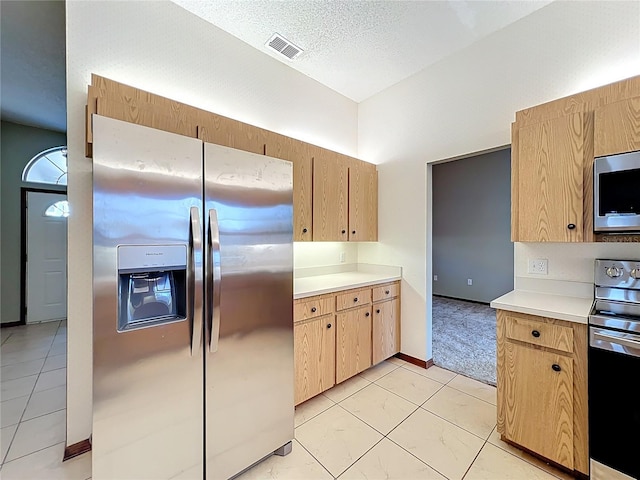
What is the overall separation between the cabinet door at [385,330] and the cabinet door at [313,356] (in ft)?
1.93

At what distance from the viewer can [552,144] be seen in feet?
5.84

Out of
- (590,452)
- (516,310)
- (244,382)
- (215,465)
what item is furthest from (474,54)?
(215,465)

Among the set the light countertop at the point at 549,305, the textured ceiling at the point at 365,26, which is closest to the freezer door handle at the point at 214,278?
the light countertop at the point at 549,305

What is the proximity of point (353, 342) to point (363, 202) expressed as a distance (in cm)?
151

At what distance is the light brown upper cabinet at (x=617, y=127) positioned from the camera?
4.93 feet

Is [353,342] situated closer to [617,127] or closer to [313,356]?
[313,356]

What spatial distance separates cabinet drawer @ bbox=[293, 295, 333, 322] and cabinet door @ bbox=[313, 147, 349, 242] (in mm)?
624

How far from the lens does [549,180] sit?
5.90ft

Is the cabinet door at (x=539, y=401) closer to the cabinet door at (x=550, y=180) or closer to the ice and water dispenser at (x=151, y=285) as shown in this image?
the cabinet door at (x=550, y=180)

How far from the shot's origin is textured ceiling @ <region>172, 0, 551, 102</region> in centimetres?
210

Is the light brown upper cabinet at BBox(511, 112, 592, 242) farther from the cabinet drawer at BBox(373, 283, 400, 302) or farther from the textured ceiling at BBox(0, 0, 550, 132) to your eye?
the cabinet drawer at BBox(373, 283, 400, 302)

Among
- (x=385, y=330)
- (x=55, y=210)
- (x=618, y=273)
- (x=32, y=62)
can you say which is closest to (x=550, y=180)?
(x=618, y=273)

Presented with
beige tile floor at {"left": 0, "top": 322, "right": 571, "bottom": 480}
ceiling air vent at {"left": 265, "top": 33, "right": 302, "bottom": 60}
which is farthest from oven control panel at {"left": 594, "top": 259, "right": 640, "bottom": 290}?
ceiling air vent at {"left": 265, "top": 33, "right": 302, "bottom": 60}

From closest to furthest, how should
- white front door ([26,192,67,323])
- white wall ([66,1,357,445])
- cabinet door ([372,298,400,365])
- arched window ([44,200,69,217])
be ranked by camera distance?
white wall ([66,1,357,445]) → cabinet door ([372,298,400,365]) → white front door ([26,192,67,323]) → arched window ([44,200,69,217])
